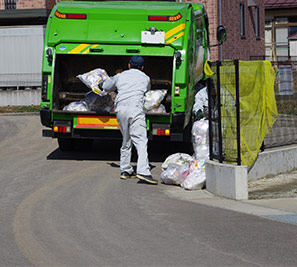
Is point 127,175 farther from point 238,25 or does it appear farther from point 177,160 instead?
point 238,25

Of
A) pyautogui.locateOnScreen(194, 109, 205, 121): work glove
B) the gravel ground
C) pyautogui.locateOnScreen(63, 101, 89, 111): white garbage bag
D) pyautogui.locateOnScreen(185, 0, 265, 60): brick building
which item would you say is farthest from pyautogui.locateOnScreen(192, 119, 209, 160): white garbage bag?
pyautogui.locateOnScreen(185, 0, 265, 60): brick building

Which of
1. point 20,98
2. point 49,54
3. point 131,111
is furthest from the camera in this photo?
point 20,98

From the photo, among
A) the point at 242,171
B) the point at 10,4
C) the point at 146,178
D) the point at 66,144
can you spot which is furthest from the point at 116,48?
the point at 10,4

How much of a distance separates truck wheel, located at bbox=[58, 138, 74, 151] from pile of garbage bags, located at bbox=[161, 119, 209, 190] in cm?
307

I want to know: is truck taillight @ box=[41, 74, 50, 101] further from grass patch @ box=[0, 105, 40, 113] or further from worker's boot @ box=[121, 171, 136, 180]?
grass patch @ box=[0, 105, 40, 113]

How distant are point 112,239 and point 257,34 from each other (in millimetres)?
28558

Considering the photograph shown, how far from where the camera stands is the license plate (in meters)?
12.9

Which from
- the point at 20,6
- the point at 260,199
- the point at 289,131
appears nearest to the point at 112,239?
the point at 260,199

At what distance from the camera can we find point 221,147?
403 inches

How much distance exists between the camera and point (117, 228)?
7.67 metres

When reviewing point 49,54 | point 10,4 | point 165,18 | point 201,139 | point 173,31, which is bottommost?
point 201,139

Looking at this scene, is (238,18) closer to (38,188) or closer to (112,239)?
(38,188)

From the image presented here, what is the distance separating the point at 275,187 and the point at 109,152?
4.84 metres

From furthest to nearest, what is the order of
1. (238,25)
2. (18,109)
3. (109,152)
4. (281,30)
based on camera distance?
(281,30) < (238,25) < (18,109) < (109,152)
